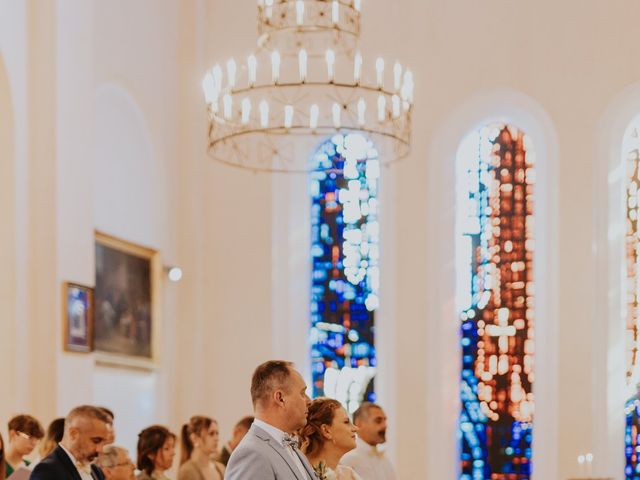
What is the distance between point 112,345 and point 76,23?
3.43 metres

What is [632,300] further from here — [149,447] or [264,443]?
[264,443]

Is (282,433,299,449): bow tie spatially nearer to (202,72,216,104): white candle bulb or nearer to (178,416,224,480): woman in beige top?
(178,416,224,480): woman in beige top

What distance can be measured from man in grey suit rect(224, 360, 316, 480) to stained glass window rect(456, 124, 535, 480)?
10.4 meters

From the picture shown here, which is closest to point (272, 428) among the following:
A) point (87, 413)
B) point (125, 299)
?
point (87, 413)

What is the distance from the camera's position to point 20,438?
343 inches

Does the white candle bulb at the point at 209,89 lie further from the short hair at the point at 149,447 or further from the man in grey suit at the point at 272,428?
the man in grey suit at the point at 272,428

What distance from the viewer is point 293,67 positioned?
16.4 meters

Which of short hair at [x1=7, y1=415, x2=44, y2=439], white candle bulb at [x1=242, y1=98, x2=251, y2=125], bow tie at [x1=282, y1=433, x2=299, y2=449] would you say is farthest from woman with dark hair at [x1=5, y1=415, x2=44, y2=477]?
bow tie at [x1=282, y1=433, x2=299, y2=449]

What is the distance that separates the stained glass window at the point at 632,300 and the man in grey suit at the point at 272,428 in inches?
403

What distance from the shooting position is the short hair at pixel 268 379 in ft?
18.7

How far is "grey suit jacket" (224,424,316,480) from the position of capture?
220 inches

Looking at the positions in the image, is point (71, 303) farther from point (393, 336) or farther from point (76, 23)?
point (393, 336)

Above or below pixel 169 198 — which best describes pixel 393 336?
below

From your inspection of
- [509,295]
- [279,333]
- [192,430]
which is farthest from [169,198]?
[192,430]
